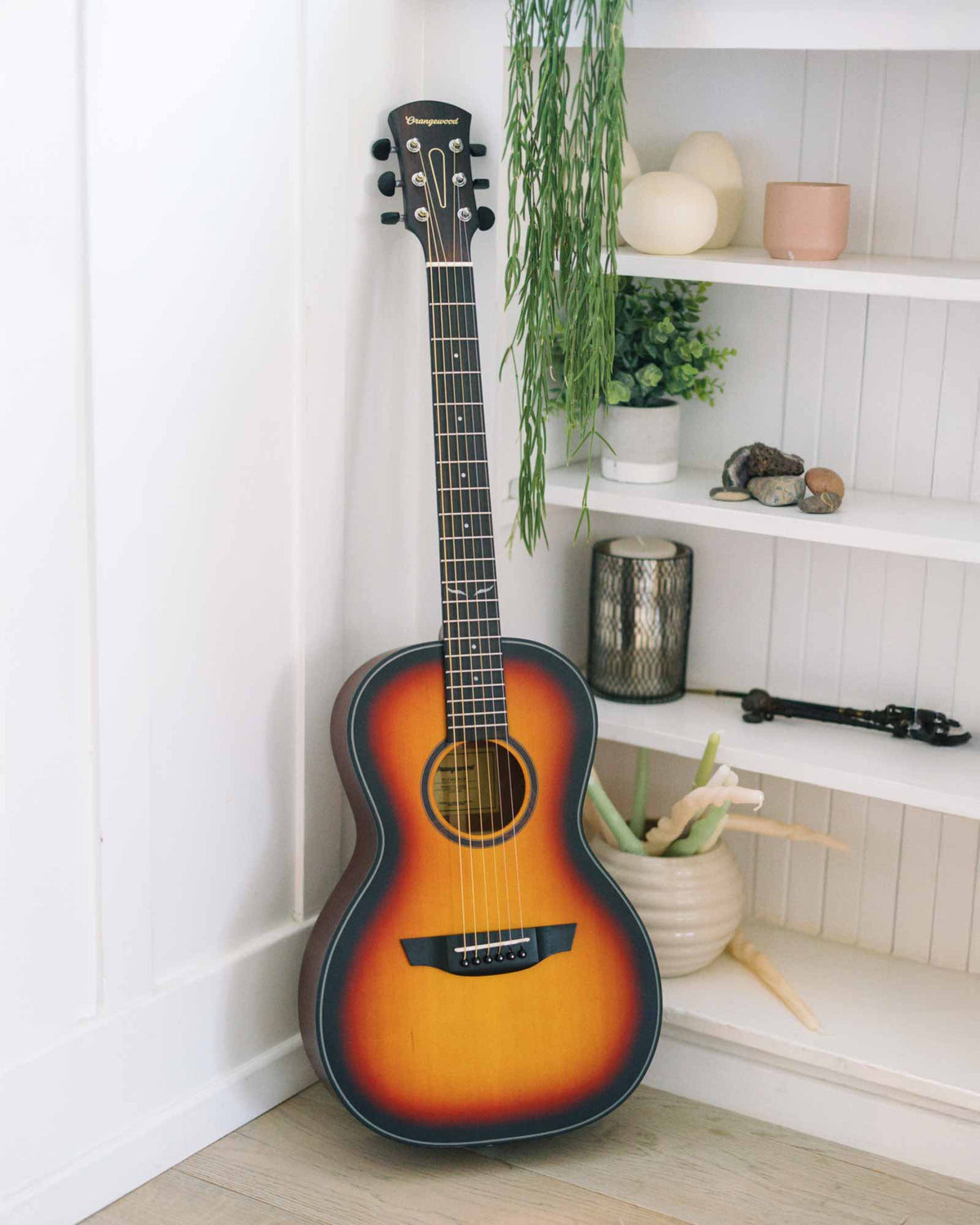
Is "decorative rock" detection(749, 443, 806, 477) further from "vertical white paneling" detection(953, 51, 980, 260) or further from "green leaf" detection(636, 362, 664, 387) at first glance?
"vertical white paneling" detection(953, 51, 980, 260)

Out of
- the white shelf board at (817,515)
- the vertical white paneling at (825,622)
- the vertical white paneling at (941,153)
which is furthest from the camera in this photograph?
the vertical white paneling at (825,622)

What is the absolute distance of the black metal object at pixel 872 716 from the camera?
6.20ft

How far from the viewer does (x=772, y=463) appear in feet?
6.01

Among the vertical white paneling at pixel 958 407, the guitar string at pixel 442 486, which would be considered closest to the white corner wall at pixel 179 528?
the guitar string at pixel 442 486

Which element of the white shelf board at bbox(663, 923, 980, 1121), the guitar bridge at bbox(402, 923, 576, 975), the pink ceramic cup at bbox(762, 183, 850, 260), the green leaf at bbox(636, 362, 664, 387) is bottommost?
the white shelf board at bbox(663, 923, 980, 1121)

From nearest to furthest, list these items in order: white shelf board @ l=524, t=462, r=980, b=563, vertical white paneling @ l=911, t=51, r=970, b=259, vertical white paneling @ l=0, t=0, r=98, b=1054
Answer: vertical white paneling @ l=0, t=0, r=98, b=1054 < white shelf board @ l=524, t=462, r=980, b=563 < vertical white paneling @ l=911, t=51, r=970, b=259

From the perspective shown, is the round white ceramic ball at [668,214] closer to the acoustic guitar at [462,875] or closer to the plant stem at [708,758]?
the acoustic guitar at [462,875]

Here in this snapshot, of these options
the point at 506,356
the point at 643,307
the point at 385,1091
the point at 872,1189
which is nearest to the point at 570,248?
the point at 506,356

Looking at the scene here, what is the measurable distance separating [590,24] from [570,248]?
0.24 metres

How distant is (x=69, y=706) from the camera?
4.86 ft

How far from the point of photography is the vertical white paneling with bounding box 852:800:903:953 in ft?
6.58

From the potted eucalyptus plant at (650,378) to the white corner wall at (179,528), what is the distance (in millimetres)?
268

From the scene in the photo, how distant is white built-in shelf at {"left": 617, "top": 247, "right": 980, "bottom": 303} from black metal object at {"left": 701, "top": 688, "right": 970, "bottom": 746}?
0.55m

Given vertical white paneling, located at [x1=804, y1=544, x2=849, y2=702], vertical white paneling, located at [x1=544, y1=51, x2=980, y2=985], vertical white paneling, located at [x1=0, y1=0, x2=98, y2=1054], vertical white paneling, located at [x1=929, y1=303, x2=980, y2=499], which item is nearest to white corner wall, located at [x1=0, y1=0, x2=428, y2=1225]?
vertical white paneling, located at [x1=0, y1=0, x2=98, y2=1054]
